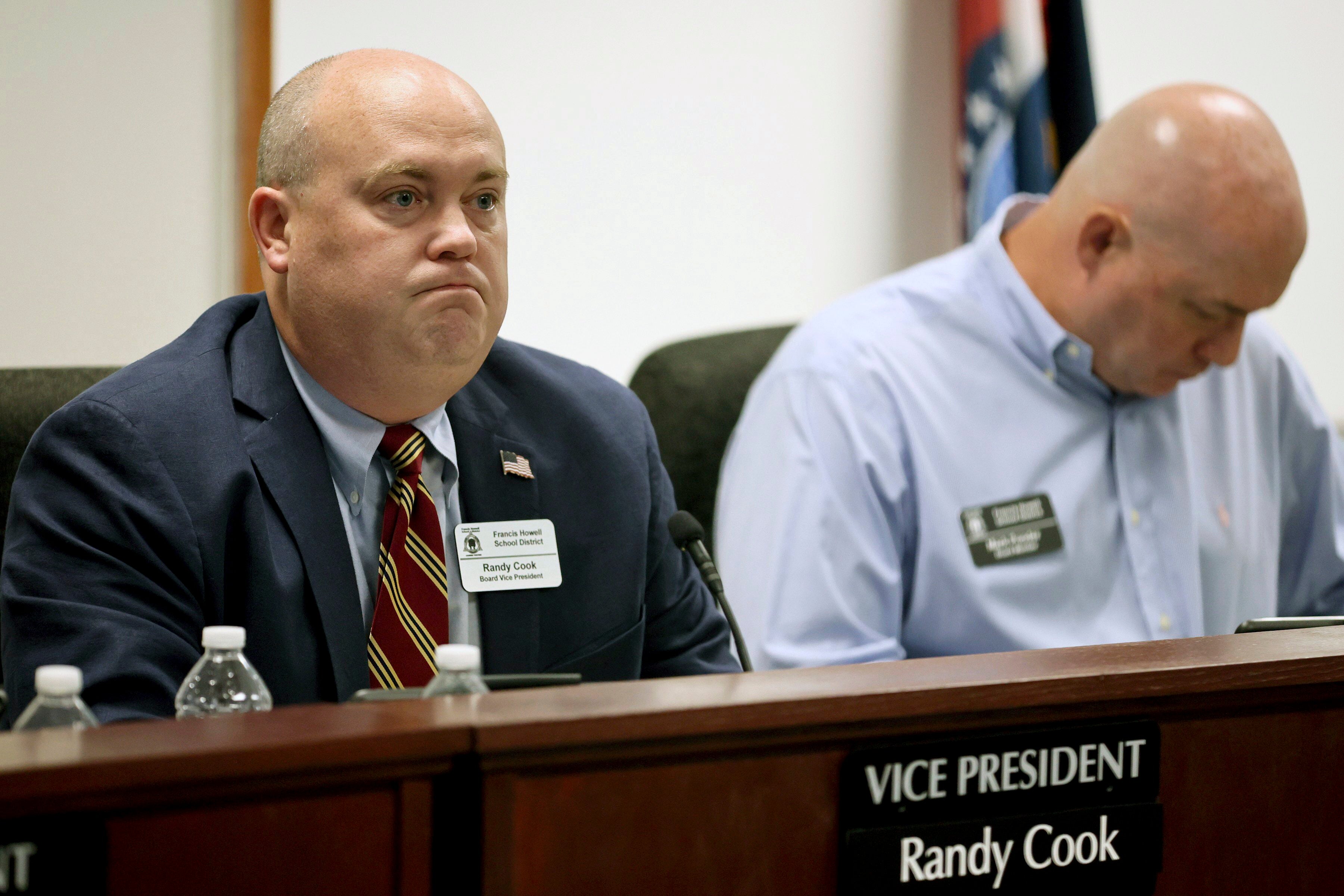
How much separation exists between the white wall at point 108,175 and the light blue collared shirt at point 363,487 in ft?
2.34

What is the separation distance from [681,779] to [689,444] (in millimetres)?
1300

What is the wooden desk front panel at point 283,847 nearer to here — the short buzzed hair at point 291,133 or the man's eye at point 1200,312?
the short buzzed hair at point 291,133

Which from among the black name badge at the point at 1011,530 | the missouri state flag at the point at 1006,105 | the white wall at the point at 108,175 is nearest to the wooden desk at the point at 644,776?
the black name badge at the point at 1011,530

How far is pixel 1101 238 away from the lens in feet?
6.51

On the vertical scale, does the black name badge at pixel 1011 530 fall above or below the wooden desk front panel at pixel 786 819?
above

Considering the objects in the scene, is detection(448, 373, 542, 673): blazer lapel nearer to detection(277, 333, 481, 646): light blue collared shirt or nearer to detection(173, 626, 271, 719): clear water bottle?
detection(277, 333, 481, 646): light blue collared shirt

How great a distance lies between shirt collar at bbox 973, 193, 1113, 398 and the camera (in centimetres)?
203

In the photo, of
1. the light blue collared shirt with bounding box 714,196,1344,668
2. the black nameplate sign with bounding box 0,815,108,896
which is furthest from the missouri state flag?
the black nameplate sign with bounding box 0,815,108,896

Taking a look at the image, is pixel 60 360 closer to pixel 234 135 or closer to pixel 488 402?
pixel 234 135

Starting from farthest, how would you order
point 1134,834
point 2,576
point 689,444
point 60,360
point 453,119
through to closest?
point 689,444, point 60,360, point 453,119, point 2,576, point 1134,834

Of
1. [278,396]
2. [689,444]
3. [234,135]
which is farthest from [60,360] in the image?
[689,444]

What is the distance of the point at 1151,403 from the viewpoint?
81.7 inches

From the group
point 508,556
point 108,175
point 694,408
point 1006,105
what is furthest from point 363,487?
point 1006,105

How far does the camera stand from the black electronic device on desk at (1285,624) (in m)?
1.04
